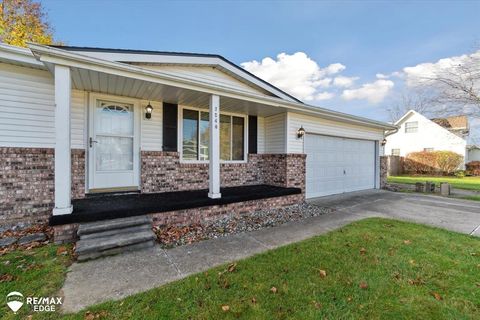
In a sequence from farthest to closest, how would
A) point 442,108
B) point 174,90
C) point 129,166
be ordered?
point 442,108, point 129,166, point 174,90

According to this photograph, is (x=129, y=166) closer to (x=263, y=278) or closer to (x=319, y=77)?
(x=263, y=278)

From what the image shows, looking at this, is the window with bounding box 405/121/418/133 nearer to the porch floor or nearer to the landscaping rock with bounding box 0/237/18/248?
the porch floor

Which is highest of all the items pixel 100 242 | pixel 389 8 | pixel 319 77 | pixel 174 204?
pixel 319 77

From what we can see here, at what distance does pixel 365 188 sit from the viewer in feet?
32.3

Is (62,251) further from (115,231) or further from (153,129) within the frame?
(153,129)

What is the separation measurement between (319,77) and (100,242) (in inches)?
818

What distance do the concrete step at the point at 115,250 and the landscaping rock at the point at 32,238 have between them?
1.31 metres

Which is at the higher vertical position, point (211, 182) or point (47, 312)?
point (211, 182)

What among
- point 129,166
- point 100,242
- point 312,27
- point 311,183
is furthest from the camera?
point 312,27

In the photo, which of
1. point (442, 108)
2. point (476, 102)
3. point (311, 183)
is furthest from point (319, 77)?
point (311, 183)

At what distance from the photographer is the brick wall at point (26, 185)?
13.9 feet

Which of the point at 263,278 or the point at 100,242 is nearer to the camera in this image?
the point at 263,278

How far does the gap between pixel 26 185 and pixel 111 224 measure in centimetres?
228

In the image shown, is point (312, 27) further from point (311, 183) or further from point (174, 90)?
point (174, 90)
